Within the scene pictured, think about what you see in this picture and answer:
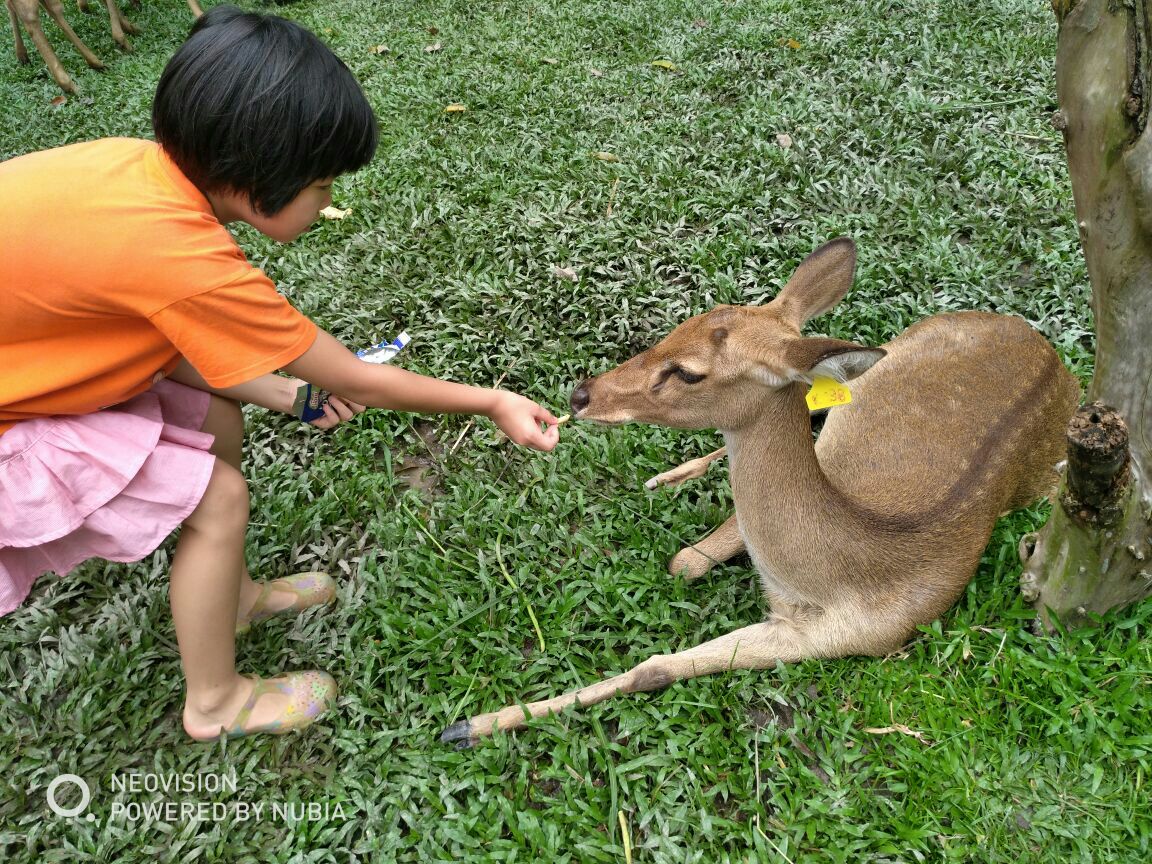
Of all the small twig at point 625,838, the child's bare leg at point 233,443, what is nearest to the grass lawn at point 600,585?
the small twig at point 625,838

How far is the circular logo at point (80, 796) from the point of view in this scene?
2.32 metres

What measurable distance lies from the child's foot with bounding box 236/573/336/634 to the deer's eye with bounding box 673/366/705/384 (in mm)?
1475

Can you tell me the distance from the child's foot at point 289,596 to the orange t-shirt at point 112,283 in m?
0.97

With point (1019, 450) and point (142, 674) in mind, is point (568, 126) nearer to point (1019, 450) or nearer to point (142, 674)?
point (1019, 450)

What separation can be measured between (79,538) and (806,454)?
2.10 metres

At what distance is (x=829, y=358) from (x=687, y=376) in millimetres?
465

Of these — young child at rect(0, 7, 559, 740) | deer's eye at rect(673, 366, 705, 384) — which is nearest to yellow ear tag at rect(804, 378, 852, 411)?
deer's eye at rect(673, 366, 705, 384)

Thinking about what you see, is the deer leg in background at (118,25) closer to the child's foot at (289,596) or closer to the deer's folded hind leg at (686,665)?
the child's foot at (289,596)

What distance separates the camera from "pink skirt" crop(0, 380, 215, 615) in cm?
200

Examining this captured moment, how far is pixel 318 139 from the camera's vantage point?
79.7 inches

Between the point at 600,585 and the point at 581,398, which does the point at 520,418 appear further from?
the point at 600,585

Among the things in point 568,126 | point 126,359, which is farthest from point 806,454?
point 568,126

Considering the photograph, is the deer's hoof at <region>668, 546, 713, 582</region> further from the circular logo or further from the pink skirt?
the circular logo

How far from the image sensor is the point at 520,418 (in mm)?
2342
